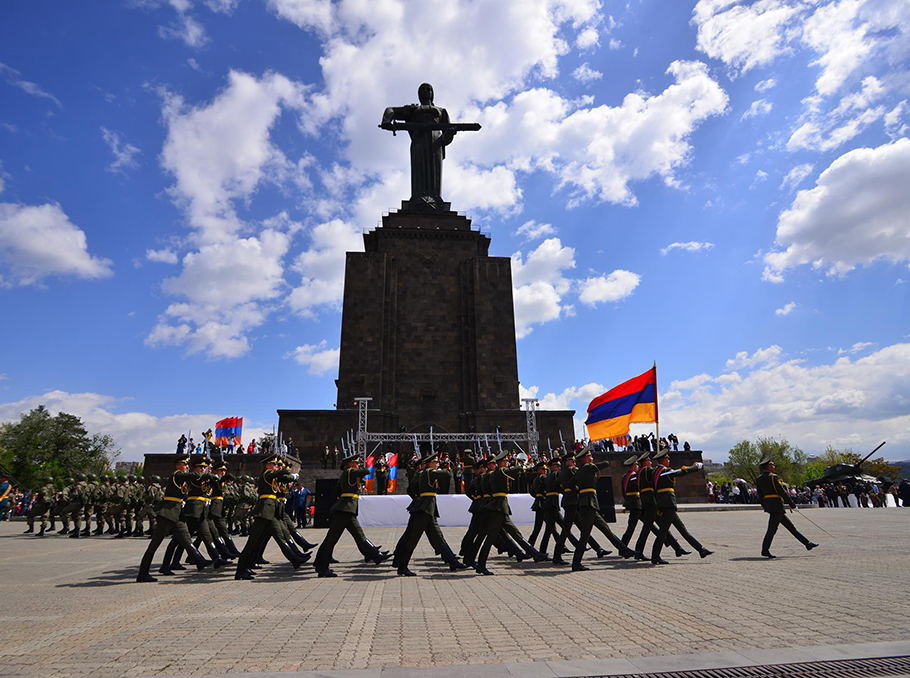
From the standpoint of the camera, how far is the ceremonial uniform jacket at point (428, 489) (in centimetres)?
1023

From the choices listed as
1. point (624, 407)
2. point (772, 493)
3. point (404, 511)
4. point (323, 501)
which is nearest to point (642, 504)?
point (772, 493)

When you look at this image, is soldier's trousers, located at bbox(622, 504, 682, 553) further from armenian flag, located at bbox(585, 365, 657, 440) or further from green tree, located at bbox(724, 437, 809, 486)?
green tree, located at bbox(724, 437, 809, 486)

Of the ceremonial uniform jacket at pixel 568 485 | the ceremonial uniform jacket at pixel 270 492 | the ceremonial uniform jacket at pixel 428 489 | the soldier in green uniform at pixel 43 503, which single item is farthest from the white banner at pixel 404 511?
the soldier in green uniform at pixel 43 503

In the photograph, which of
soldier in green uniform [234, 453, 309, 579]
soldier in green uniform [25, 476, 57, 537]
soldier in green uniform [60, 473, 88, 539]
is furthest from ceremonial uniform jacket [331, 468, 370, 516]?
soldier in green uniform [25, 476, 57, 537]

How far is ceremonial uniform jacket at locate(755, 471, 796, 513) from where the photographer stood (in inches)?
474

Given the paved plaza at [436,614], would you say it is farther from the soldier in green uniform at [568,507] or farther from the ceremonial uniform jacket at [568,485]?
the ceremonial uniform jacket at [568,485]

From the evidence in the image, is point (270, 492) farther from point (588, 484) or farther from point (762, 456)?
point (762, 456)

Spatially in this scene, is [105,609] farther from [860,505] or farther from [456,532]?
[860,505]

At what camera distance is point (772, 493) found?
12211 millimetres

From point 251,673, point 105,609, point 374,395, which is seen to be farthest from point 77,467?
point 251,673

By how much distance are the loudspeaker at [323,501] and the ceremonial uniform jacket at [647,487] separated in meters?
12.2

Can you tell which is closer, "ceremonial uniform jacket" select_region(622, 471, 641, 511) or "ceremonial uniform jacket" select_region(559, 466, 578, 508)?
"ceremonial uniform jacket" select_region(559, 466, 578, 508)

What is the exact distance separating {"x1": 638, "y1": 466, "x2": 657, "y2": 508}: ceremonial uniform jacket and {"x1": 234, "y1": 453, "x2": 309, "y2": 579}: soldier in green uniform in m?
7.31

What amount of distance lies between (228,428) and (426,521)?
27.1 metres
